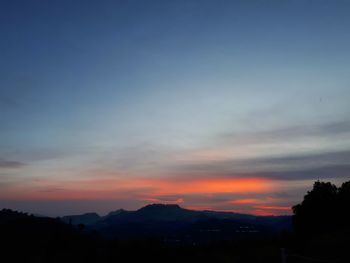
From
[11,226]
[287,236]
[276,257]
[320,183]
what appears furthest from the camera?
[11,226]

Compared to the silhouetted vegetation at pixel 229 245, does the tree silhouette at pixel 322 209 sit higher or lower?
higher

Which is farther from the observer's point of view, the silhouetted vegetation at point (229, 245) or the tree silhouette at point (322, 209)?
the tree silhouette at point (322, 209)

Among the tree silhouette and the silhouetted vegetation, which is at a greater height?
the tree silhouette

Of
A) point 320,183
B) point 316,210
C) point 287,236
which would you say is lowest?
point 287,236

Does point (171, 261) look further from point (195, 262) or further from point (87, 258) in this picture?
point (87, 258)

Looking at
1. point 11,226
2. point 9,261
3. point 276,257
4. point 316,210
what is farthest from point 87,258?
point 11,226

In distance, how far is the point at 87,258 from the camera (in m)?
42.8

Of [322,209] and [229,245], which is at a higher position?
[322,209]

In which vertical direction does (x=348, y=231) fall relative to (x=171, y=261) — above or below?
above

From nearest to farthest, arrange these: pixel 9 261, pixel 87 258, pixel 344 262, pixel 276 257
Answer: pixel 344 262, pixel 276 257, pixel 87 258, pixel 9 261

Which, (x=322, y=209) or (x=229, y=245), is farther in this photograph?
(x=322, y=209)

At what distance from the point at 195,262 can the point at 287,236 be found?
2835cm

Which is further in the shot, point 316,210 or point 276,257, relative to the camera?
point 316,210

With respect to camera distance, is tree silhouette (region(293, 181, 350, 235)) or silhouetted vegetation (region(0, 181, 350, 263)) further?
tree silhouette (region(293, 181, 350, 235))
